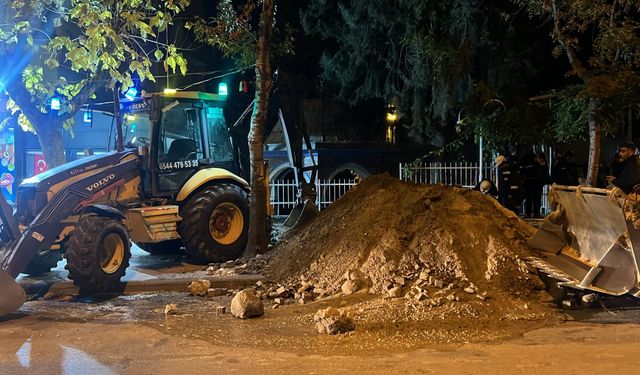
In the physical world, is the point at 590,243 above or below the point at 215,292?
above

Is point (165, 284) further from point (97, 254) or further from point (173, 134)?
point (173, 134)

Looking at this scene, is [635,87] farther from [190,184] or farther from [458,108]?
[190,184]

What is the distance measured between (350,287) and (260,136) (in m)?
3.80

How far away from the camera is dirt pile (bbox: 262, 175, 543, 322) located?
7938 millimetres

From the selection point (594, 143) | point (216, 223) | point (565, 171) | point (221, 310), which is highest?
point (594, 143)

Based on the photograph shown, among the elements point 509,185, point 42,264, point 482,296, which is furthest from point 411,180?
point 42,264

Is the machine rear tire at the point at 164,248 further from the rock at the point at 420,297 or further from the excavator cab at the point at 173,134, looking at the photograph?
the rock at the point at 420,297

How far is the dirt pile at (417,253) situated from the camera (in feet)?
26.0

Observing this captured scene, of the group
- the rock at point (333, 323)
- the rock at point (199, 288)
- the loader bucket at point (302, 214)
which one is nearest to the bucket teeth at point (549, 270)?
the rock at point (333, 323)

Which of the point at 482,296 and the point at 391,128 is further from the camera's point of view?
the point at 391,128

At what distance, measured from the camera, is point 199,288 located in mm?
8930

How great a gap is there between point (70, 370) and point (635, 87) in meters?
11.8

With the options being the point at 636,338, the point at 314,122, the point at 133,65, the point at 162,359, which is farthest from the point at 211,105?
the point at 314,122

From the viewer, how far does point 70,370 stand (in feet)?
18.2
